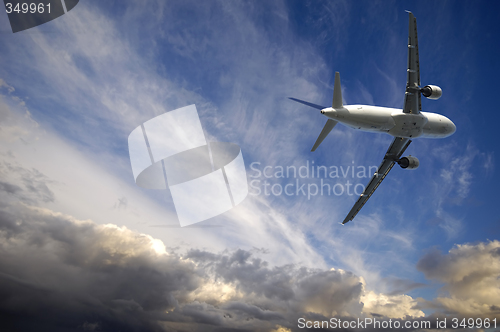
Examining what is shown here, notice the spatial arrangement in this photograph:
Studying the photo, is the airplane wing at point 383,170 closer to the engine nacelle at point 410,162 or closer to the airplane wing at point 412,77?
the engine nacelle at point 410,162

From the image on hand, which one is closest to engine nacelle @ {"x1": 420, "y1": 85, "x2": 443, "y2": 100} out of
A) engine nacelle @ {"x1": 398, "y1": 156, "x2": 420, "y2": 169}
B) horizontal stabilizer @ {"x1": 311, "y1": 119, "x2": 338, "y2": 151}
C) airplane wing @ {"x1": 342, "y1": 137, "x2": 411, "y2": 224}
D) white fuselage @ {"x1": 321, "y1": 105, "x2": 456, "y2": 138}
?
white fuselage @ {"x1": 321, "y1": 105, "x2": 456, "y2": 138}

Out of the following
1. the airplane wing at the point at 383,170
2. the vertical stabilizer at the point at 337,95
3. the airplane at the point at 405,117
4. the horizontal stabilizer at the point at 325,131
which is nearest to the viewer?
the vertical stabilizer at the point at 337,95

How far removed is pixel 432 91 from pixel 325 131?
647 inches

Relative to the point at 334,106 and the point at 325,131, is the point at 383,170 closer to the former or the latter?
the point at 325,131

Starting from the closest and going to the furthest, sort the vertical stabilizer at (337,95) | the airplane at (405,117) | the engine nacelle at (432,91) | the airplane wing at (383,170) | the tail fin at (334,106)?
1. the vertical stabilizer at (337,95)
2. the tail fin at (334,106)
3. the airplane at (405,117)
4. the engine nacelle at (432,91)
5. the airplane wing at (383,170)

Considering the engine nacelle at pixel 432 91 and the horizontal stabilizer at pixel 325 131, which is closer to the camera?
the horizontal stabilizer at pixel 325 131

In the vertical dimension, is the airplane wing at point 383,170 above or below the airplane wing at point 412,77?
below

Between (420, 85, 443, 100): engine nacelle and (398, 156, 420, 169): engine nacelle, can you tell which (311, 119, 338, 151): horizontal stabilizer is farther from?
(398, 156, 420, 169): engine nacelle

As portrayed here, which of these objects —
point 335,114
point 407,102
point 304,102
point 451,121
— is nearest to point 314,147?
point 335,114

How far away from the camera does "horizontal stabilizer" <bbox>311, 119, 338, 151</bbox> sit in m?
38.8

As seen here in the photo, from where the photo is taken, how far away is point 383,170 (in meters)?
49.0

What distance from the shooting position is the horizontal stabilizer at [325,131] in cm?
3879

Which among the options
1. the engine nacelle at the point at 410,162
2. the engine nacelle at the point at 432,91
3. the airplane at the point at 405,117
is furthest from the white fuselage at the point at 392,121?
the engine nacelle at the point at 410,162

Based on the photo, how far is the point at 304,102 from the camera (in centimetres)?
3186
